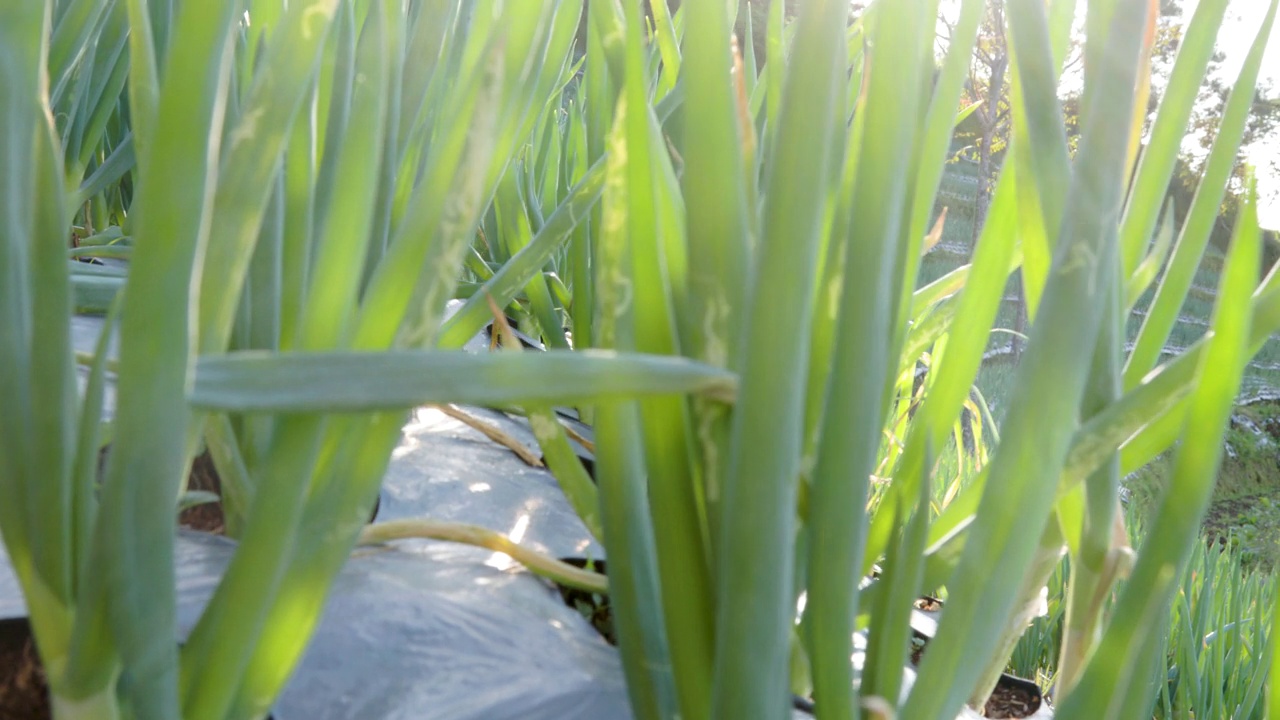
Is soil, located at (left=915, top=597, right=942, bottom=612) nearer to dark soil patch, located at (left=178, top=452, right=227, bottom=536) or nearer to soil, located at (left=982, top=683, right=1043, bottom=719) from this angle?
soil, located at (left=982, top=683, right=1043, bottom=719)

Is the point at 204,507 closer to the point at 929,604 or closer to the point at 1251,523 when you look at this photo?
the point at 929,604

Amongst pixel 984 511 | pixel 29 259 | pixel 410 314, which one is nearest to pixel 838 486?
pixel 984 511

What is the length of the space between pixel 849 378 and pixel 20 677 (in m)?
0.33

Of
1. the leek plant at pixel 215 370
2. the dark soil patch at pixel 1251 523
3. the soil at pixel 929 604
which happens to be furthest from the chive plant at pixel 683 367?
the dark soil patch at pixel 1251 523

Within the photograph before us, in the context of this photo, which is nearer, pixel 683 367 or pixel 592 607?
pixel 683 367

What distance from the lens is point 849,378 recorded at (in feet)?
0.96

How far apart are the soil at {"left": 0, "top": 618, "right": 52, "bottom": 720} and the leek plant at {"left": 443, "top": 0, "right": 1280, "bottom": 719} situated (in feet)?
0.74

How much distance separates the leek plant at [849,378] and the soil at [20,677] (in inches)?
8.9

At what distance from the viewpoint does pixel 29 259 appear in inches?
10.6

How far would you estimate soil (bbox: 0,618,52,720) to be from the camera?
1.15 ft

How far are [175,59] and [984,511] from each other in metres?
0.26

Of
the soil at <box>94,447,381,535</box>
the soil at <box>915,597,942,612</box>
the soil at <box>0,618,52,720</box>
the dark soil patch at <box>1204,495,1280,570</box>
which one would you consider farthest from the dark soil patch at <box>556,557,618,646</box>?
the dark soil patch at <box>1204,495,1280,570</box>

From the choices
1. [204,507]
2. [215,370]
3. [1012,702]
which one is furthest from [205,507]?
[1012,702]

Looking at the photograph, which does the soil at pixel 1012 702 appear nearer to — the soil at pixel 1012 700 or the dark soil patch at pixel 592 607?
the soil at pixel 1012 700
